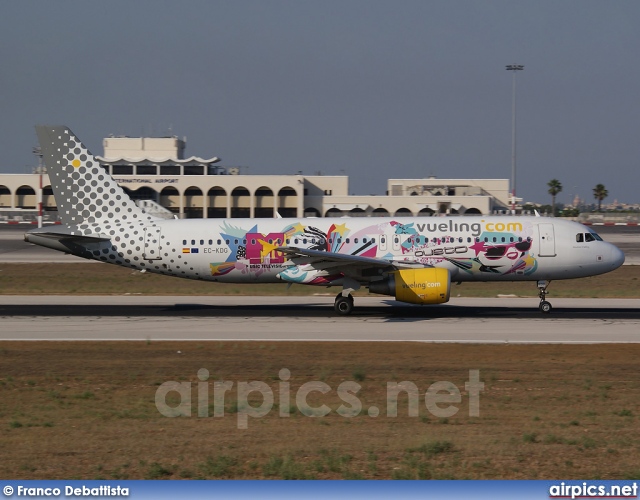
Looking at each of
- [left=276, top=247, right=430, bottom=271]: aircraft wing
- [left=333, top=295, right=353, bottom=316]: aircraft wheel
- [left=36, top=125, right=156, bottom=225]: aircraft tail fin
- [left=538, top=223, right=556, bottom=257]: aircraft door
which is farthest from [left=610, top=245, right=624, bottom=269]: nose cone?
[left=36, top=125, right=156, bottom=225]: aircraft tail fin

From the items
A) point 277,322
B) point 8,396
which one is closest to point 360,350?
point 277,322

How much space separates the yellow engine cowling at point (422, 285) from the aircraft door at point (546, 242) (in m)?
4.34

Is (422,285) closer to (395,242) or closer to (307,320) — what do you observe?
(395,242)

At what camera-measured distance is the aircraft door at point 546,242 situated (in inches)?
→ 1196

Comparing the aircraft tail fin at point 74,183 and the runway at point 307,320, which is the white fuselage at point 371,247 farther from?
the runway at point 307,320

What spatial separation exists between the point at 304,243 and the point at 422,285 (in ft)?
17.2

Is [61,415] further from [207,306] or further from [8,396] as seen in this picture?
[207,306]

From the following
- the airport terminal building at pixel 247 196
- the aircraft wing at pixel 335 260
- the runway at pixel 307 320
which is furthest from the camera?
the airport terminal building at pixel 247 196

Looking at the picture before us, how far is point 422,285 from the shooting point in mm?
28266

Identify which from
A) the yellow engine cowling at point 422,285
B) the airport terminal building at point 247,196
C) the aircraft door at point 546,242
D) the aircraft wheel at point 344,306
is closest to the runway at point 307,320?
the aircraft wheel at point 344,306

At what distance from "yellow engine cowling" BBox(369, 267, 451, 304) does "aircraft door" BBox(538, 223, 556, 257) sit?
14.2 ft

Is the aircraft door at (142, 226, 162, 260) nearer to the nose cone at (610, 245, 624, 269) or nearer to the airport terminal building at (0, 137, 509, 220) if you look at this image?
the nose cone at (610, 245, 624, 269)

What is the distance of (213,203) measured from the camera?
106 m

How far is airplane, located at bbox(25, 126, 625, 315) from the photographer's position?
30234mm
